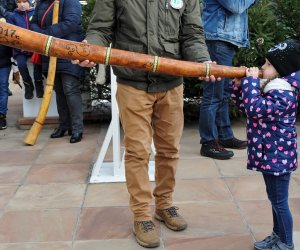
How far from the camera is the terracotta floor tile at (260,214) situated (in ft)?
11.6

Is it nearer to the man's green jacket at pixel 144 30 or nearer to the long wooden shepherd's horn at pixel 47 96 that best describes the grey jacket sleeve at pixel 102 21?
the man's green jacket at pixel 144 30

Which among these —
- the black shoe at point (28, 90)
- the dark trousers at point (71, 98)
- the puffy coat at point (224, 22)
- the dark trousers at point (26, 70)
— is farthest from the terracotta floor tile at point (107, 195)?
the black shoe at point (28, 90)

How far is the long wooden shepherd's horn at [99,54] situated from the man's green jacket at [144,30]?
0.28 m

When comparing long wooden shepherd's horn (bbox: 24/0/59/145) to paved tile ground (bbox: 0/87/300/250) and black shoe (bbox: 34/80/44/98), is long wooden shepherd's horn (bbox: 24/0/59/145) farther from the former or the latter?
black shoe (bbox: 34/80/44/98)

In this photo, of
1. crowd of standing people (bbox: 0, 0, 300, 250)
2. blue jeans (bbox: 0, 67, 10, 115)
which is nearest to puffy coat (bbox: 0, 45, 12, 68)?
blue jeans (bbox: 0, 67, 10, 115)

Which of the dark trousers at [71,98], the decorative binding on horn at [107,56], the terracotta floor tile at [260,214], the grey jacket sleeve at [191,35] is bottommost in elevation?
the terracotta floor tile at [260,214]

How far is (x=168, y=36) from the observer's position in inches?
124

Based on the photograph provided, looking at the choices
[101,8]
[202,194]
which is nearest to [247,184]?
[202,194]

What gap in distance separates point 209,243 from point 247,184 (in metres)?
1.18

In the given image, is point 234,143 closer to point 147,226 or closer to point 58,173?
point 58,173

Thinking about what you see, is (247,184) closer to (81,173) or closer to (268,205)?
(268,205)

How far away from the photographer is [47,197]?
4.16 meters

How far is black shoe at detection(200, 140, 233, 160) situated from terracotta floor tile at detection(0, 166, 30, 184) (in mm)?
1791

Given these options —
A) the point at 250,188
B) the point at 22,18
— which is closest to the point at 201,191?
the point at 250,188
